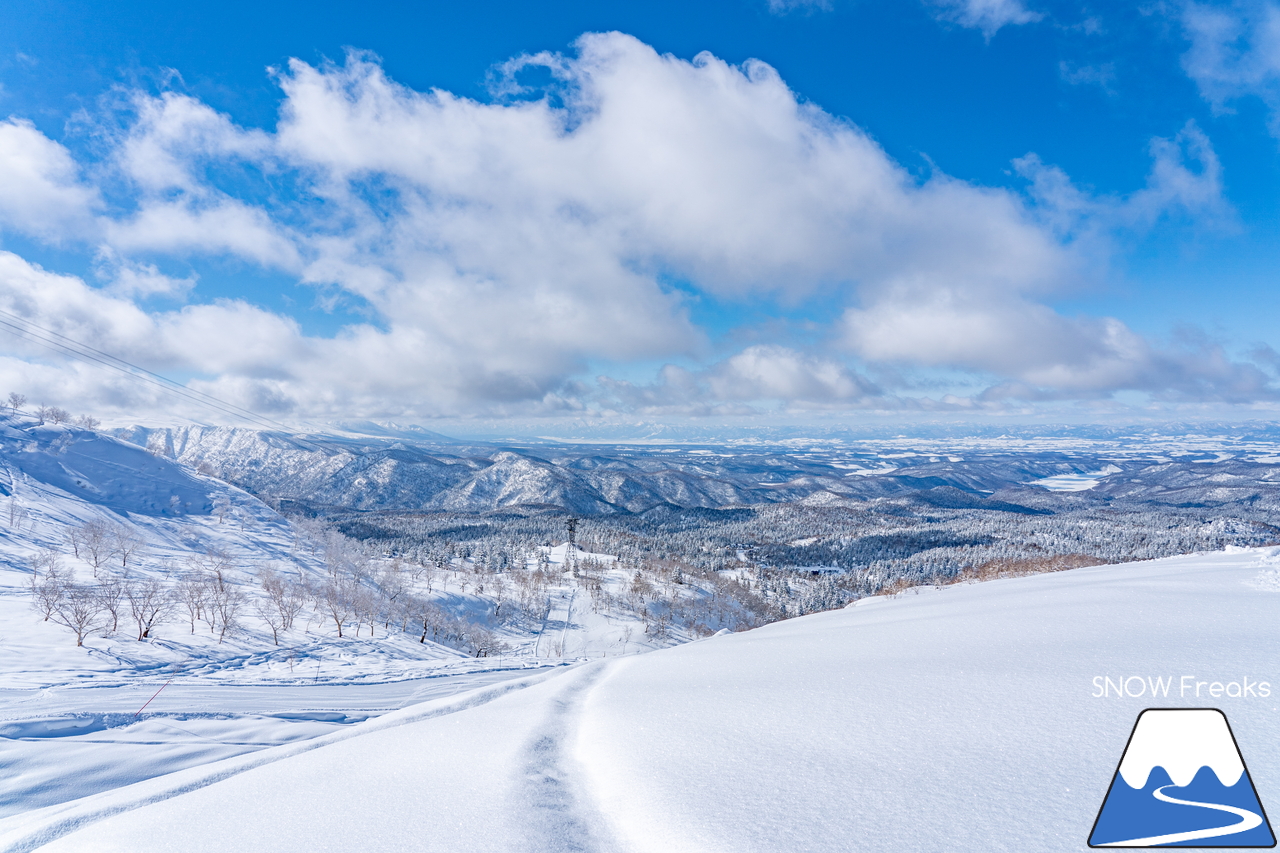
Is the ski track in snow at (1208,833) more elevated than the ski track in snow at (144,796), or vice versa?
the ski track in snow at (1208,833)

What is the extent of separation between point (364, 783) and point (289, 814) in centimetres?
56

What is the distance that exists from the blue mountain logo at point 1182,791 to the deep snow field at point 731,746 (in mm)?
96

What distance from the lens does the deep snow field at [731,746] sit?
2.98 meters

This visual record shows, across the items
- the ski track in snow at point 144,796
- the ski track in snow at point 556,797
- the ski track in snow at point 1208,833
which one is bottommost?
the ski track in snow at point 144,796

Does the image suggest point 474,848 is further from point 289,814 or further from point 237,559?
point 237,559

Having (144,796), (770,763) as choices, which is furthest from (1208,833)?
(144,796)

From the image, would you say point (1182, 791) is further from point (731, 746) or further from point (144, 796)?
point (144, 796)

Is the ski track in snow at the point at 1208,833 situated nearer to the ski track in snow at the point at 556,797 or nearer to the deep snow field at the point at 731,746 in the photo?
the deep snow field at the point at 731,746

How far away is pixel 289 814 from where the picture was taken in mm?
3506

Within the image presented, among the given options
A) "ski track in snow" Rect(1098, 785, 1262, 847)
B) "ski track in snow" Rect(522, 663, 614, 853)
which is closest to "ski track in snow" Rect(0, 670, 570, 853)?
"ski track in snow" Rect(522, 663, 614, 853)

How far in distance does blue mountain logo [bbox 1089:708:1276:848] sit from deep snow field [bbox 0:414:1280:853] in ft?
0.32

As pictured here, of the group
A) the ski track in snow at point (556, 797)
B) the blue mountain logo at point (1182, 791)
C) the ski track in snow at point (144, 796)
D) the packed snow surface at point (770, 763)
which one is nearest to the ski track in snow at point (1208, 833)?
the blue mountain logo at point (1182, 791)

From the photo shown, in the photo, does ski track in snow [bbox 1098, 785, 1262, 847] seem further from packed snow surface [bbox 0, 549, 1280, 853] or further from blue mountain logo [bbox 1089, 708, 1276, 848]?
packed snow surface [bbox 0, 549, 1280, 853]

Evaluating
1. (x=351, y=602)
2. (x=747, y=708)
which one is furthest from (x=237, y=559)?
(x=747, y=708)
